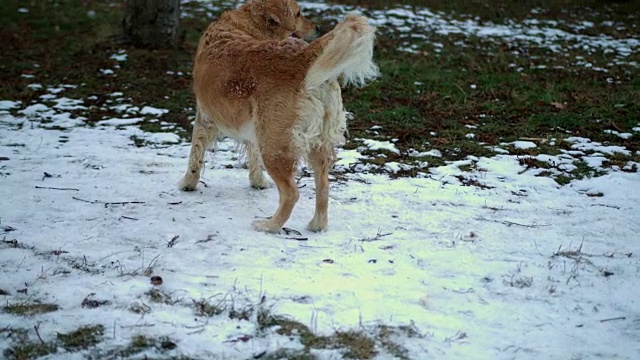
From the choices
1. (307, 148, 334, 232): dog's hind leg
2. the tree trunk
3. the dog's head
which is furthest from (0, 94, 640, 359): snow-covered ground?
the tree trunk

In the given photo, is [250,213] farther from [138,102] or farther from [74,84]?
[74,84]

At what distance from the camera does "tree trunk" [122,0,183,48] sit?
9898 millimetres

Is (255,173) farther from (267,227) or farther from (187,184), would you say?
(267,227)

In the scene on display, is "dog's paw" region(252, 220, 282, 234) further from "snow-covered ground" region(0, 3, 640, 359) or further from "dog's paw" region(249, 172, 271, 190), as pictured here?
"dog's paw" region(249, 172, 271, 190)

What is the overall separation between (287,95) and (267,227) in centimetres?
99

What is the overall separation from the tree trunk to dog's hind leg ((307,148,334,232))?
652cm

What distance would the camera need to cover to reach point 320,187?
4516mm

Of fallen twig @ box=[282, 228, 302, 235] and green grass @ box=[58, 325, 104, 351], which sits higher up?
green grass @ box=[58, 325, 104, 351]

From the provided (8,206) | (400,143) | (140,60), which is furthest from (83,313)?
(140,60)

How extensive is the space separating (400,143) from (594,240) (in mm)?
2776

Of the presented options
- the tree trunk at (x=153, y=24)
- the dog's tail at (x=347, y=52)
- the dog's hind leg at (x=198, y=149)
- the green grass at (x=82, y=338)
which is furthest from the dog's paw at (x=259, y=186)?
the tree trunk at (x=153, y=24)

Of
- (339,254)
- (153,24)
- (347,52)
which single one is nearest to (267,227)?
(339,254)

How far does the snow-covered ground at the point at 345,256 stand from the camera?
3.12 m

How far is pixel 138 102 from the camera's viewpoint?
8008 millimetres
